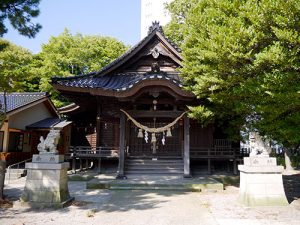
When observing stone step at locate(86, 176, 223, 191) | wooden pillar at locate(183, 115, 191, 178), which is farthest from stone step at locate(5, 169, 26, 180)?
wooden pillar at locate(183, 115, 191, 178)

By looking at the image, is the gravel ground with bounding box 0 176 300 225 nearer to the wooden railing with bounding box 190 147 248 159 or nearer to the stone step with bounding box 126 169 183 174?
the stone step with bounding box 126 169 183 174

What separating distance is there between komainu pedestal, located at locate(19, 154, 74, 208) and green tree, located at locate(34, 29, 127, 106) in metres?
21.5

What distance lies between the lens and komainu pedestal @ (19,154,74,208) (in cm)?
839

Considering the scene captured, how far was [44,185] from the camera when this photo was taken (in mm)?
8477

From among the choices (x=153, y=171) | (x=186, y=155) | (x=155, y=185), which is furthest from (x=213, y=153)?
(x=155, y=185)

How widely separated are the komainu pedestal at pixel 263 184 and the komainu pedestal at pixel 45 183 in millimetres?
5743

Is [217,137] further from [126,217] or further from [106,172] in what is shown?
[126,217]

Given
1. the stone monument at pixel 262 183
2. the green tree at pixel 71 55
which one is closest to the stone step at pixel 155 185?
the stone monument at pixel 262 183

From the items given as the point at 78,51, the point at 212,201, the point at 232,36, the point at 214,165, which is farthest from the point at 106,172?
the point at 78,51

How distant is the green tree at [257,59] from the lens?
7008mm

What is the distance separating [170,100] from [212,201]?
20.0 feet

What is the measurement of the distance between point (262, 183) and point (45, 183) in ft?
22.1

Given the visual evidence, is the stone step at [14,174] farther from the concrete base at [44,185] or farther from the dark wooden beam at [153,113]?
the concrete base at [44,185]

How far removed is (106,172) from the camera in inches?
617
